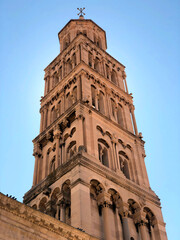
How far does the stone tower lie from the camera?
92.9ft

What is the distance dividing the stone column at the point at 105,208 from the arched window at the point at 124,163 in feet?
20.5

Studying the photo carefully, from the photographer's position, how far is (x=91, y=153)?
1239 inches

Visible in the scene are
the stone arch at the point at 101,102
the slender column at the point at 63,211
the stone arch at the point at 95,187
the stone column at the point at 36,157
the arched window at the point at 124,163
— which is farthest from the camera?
the stone arch at the point at 101,102

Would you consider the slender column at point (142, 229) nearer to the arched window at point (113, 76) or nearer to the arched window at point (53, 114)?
the arched window at point (53, 114)

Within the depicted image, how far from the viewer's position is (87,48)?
150 ft

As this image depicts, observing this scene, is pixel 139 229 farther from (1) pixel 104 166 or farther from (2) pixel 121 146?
(2) pixel 121 146

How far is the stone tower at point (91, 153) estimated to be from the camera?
1115 inches

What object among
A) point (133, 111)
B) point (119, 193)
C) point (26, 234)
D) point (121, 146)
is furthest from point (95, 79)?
point (26, 234)

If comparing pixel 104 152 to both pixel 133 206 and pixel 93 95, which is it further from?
pixel 93 95

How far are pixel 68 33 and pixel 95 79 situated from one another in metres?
14.2

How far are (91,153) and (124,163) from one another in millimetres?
5363

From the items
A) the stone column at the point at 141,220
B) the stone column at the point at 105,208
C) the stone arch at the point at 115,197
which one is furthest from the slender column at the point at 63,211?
the stone column at the point at 141,220

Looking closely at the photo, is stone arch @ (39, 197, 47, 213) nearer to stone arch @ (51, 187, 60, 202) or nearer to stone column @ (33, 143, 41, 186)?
stone arch @ (51, 187, 60, 202)

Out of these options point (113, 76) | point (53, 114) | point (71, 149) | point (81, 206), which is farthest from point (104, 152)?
point (113, 76)
